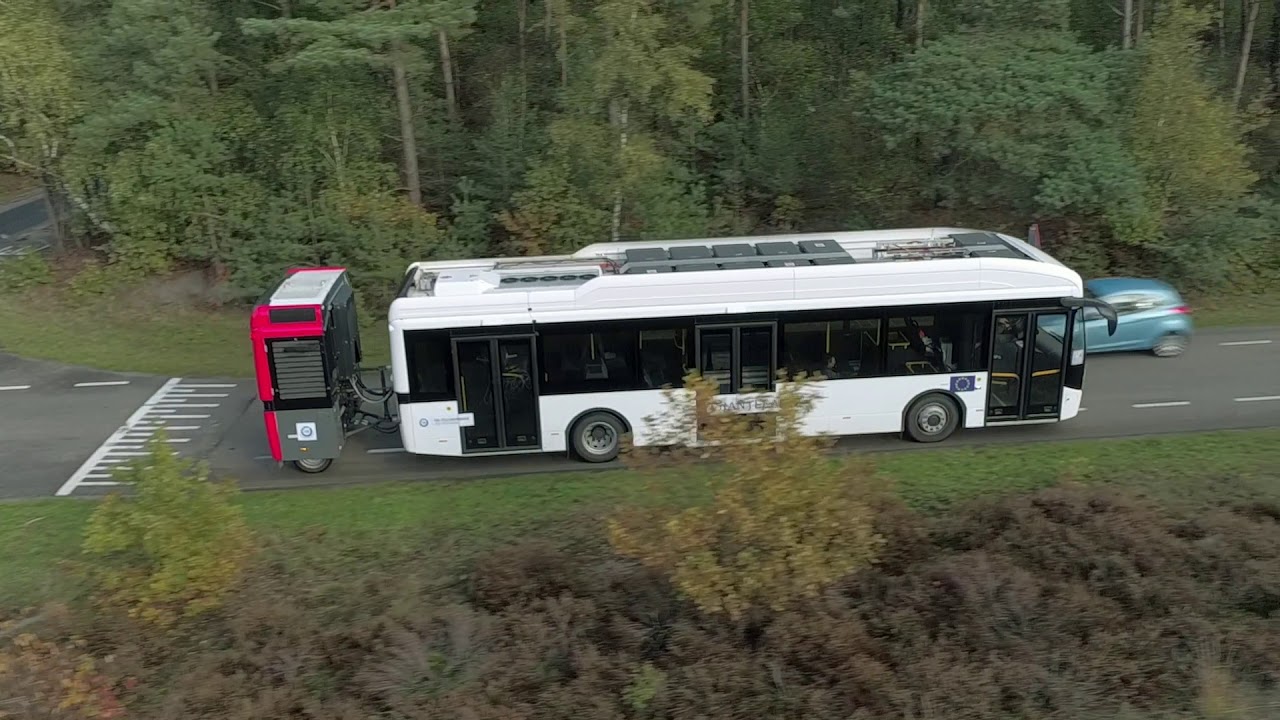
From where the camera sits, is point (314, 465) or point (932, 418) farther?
point (932, 418)

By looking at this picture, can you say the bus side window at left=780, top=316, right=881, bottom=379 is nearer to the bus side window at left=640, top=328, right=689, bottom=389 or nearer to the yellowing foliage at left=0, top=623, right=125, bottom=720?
the bus side window at left=640, top=328, right=689, bottom=389

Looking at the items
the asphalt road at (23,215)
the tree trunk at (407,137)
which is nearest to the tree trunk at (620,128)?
the tree trunk at (407,137)

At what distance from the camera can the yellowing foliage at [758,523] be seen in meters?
8.83

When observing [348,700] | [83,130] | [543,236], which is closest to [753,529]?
[348,700]

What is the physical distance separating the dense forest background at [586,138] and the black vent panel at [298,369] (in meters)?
8.80

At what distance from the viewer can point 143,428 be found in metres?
16.3

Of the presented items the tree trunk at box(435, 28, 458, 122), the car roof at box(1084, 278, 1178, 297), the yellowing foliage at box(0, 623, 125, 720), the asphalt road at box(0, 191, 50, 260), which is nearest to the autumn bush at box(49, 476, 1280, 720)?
the yellowing foliage at box(0, 623, 125, 720)

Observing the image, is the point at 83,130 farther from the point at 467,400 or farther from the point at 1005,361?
the point at 1005,361

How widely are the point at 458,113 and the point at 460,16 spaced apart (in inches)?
231

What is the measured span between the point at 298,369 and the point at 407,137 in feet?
38.2

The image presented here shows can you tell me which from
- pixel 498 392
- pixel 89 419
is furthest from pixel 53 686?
pixel 89 419

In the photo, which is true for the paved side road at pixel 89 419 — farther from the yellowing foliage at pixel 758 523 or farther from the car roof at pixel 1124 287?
the car roof at pixel 1124 287

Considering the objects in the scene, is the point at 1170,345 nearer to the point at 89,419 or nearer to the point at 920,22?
the point at 920,22

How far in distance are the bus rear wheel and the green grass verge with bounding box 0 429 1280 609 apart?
13.9 inches
